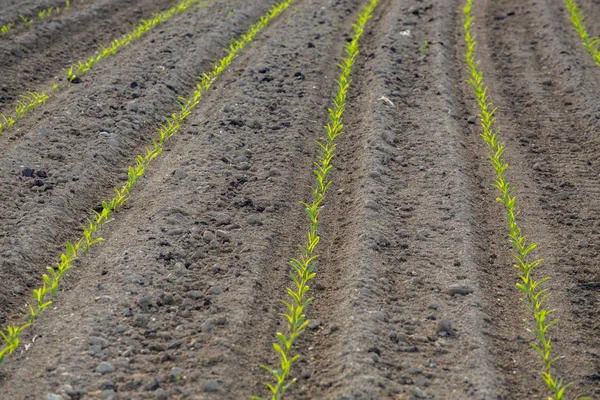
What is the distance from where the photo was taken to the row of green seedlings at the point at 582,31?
31.6 feet

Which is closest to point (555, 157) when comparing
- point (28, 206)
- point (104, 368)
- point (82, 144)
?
point (82, 144)

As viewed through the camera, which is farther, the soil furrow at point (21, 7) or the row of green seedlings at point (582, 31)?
the soil furrow at point (21, 7)

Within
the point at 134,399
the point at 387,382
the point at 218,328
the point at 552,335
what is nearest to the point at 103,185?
the point at 218,328

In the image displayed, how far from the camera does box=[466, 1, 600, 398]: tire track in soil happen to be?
4.57 metres

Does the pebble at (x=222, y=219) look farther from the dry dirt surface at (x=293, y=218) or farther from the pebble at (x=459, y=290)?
the pebble at (x=459, y=290)

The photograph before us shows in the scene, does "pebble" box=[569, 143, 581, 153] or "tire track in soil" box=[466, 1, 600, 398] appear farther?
"pebble" box=[569, 143, 581, 153]

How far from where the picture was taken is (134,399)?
389 cm

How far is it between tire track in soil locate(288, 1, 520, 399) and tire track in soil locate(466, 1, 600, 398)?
344mm

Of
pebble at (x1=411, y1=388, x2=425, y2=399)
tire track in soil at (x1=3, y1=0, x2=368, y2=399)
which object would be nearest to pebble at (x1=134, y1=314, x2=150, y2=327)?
tire track in soil at (x1=3, y1=0, x2=368, y2=399)

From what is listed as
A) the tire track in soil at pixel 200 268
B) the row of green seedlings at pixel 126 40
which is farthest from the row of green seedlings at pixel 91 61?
the tire track in soil at pixel 200 268

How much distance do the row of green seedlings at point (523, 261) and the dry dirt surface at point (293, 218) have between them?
0.24ft

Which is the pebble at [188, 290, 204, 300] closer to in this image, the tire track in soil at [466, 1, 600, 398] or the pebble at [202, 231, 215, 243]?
the pebble at [202, 231, 215, 243]

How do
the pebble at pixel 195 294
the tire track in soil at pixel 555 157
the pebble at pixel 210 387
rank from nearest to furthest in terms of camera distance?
the pebble at pixel 210 387
the tire track in soil at pixel 555 157
the pebble at pixel 195 294

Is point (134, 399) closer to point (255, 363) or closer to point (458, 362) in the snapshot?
point (255, 363)
